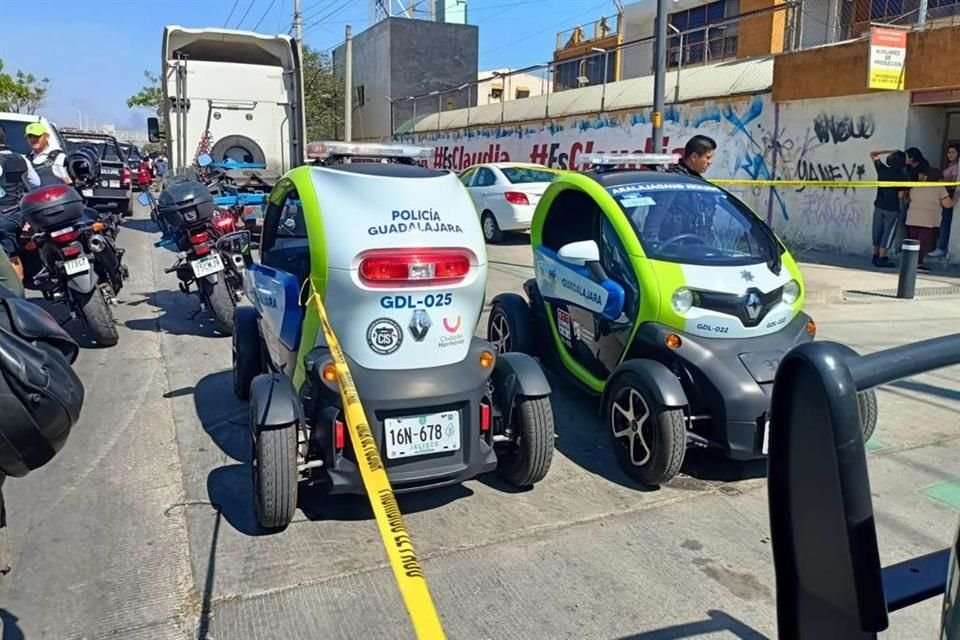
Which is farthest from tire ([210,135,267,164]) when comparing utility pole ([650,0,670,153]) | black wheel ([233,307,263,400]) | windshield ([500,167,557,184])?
black wheel ([233,307,263,400])

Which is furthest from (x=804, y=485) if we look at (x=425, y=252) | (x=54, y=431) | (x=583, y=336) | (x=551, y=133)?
(x=551, y=133)

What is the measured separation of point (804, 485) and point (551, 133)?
18872 millimetres

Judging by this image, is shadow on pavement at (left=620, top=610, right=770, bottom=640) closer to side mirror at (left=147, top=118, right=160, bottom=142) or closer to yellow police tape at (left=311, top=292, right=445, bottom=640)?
yellow police tape at (left=311, top=292, right=445, bottom=640)

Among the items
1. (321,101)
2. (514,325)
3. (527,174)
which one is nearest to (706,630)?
(514,325)

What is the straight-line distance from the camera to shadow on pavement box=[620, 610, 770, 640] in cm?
283

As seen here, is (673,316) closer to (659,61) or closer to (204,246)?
(204,246)

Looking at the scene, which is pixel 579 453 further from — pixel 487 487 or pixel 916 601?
pixel 916 601

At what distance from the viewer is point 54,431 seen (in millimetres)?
2250

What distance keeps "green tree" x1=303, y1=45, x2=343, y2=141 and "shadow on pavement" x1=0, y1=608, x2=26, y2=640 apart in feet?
116

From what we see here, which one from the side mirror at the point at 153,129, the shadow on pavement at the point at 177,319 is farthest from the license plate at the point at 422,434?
the side mirror at the point at 153,129

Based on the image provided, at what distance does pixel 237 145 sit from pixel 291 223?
9.82 meters

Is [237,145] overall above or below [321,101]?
below

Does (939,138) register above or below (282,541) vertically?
above

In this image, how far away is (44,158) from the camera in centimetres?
914
